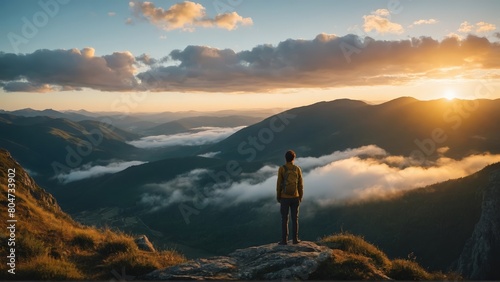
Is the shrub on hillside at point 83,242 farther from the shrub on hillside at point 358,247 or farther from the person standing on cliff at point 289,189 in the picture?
the shrub on hillside at point 358,247

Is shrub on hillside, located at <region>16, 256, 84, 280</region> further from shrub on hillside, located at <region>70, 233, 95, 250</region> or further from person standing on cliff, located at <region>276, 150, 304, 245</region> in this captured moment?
person standing on cliff, located at <region>276, 150, 304, 245</region>

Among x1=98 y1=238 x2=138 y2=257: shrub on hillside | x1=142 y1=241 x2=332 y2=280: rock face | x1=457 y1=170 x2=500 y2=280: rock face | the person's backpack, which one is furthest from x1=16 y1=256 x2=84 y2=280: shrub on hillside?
x1=457 y1=170 x2=500 y2=280: rock face

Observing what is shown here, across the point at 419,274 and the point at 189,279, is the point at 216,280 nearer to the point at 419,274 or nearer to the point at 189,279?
the point at 189,279

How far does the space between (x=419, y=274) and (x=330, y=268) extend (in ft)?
11.8

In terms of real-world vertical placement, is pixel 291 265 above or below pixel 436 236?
above

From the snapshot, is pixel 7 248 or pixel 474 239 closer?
pixel 7 248

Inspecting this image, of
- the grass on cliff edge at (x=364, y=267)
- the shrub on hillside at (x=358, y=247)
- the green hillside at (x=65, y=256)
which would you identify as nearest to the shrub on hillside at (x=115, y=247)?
the green hillside at (x=65, y=256)

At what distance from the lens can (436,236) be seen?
527 feet

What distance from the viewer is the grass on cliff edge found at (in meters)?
11.3

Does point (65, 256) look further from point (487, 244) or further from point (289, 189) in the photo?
point (487, 244)

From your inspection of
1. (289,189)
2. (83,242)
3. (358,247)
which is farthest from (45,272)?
(358,247)


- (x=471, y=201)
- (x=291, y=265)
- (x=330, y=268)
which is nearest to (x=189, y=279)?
(x=291, y=265)

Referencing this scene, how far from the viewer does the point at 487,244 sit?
9238 centimetres

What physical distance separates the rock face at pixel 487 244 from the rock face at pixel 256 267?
311ft
